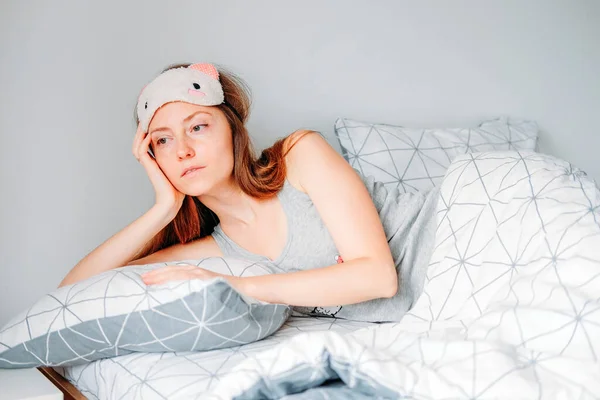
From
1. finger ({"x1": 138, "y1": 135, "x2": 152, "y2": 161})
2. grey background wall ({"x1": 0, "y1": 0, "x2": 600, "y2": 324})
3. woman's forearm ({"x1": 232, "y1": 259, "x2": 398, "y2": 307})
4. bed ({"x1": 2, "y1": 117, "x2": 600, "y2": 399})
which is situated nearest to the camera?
bed ({"x1": 2, "y1": 117, "x2": 600, "y2": 399})

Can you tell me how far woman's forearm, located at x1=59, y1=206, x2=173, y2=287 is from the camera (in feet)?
5.99

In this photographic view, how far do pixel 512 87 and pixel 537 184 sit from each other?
4.11ft

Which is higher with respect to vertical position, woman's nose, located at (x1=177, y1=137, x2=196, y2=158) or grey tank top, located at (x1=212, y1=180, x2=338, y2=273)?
woman's nose, located at (x1=177, y1=137, x2=196, y2=158)

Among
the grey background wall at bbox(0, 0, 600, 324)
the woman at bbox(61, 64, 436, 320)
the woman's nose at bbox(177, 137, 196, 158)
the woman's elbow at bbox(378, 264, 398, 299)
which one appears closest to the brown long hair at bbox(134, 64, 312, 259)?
the woman at bbox(61, 64, 436, 320)

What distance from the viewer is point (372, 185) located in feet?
6.38

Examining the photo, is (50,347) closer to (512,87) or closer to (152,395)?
(152,395)

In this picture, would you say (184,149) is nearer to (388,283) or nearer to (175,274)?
(175,274)

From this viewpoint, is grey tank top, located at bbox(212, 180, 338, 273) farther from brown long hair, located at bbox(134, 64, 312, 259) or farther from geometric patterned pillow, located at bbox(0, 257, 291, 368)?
geometric patterned pillow, located at bbox(0, 257, 291, 368)

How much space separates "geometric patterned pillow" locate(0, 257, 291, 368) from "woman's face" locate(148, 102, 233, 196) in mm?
281

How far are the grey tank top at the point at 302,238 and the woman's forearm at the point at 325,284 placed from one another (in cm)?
16

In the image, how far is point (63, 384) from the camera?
1714mm

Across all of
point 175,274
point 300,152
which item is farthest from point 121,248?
point 300,152

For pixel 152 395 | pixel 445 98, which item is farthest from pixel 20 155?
pixel 445 98

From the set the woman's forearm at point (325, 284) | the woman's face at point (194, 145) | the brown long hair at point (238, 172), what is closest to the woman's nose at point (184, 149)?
the woman's face at point (194, 145)
